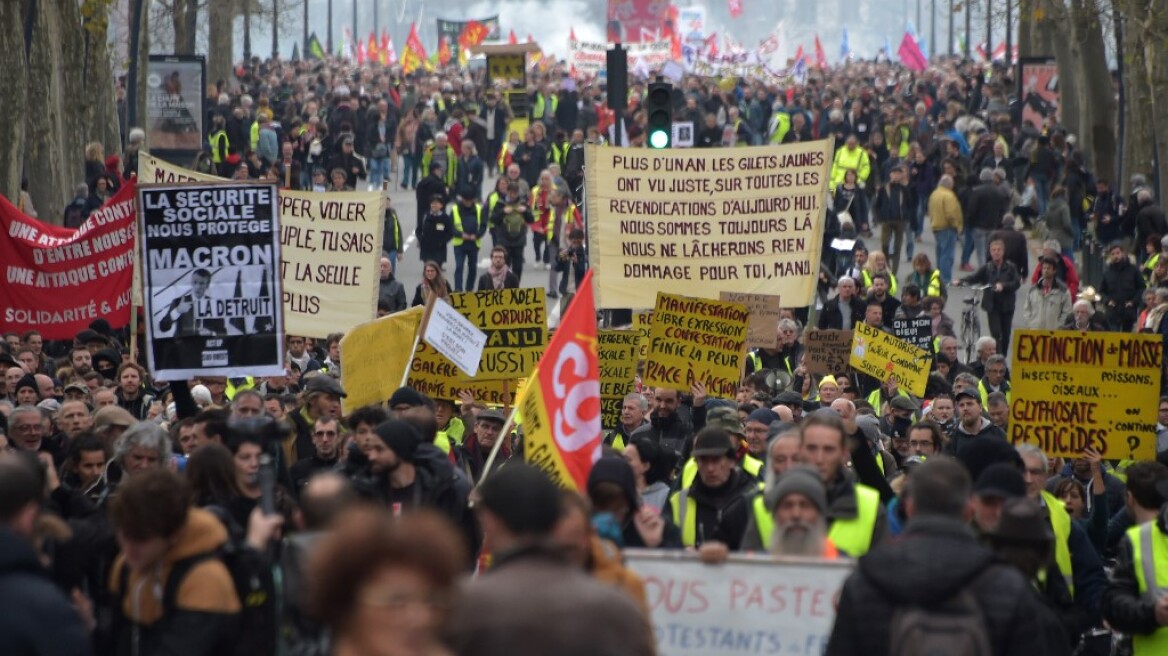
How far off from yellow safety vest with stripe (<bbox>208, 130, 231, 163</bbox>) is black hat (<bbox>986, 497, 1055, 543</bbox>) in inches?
1085

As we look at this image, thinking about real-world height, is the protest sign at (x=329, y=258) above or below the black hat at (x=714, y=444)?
above

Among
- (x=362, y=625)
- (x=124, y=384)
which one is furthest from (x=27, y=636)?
(x=124, y=384)

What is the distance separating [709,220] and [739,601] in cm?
790

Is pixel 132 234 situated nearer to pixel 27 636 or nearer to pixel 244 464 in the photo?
pixel 244 464

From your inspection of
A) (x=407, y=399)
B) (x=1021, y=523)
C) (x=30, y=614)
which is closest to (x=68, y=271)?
(x=407, y=399)

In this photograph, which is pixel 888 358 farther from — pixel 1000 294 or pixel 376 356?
pixel 1000 294

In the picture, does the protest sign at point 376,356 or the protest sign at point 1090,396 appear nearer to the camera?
the protest sign at point 1090,396

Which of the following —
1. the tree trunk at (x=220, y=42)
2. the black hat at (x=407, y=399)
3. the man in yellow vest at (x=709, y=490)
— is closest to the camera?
the man in yellow vest at (x=709, y=490)

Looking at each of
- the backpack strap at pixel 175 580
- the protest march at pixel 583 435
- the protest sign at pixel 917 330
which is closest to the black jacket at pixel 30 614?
the protest march at pixel 583 435

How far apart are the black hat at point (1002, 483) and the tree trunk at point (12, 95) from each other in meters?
15.9

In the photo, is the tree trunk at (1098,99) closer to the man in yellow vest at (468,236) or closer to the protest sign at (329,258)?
the man in yellow vest at (468,236)

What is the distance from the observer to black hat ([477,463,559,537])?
5.06 metres

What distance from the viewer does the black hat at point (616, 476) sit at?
6.86 metres

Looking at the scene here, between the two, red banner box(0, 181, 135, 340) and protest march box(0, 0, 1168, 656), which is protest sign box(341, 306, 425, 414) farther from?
red banner box(0, 181, 135, 340)
